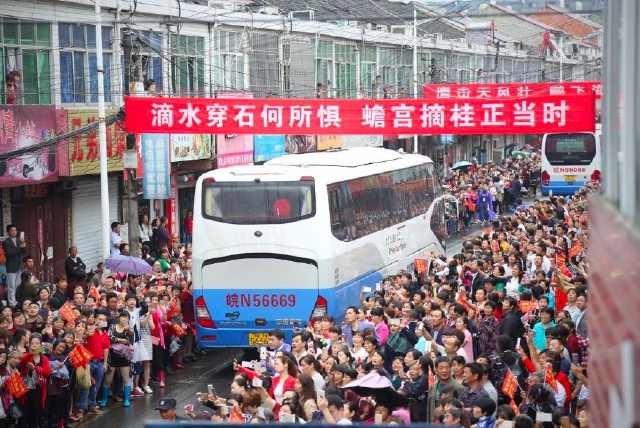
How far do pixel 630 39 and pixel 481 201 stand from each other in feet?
134

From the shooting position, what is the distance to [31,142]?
81.5 ft

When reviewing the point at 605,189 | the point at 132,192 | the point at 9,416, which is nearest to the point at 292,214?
the point at 9,416

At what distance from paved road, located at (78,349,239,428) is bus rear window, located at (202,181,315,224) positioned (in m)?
2.49

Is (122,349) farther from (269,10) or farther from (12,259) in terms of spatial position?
(269,10)

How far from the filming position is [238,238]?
19234 mm

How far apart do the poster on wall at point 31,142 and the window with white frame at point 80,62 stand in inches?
56.2

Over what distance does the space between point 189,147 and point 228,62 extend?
4805 millimetres

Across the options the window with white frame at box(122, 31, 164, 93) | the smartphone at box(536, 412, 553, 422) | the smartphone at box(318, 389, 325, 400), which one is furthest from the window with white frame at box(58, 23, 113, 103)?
the smartphone at box(536, 412, 553, 422)

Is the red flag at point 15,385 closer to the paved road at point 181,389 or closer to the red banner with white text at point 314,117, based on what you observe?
the paved road at point 181,389

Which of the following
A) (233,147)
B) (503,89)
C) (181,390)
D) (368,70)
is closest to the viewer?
(181,390)

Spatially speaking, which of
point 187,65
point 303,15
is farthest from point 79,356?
point 303,15

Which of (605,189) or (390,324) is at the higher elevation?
(605,189)

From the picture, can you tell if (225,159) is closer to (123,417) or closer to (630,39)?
(123,417)

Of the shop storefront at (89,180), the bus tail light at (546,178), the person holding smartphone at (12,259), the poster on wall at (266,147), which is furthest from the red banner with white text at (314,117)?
the bus tail light at (546,178)
